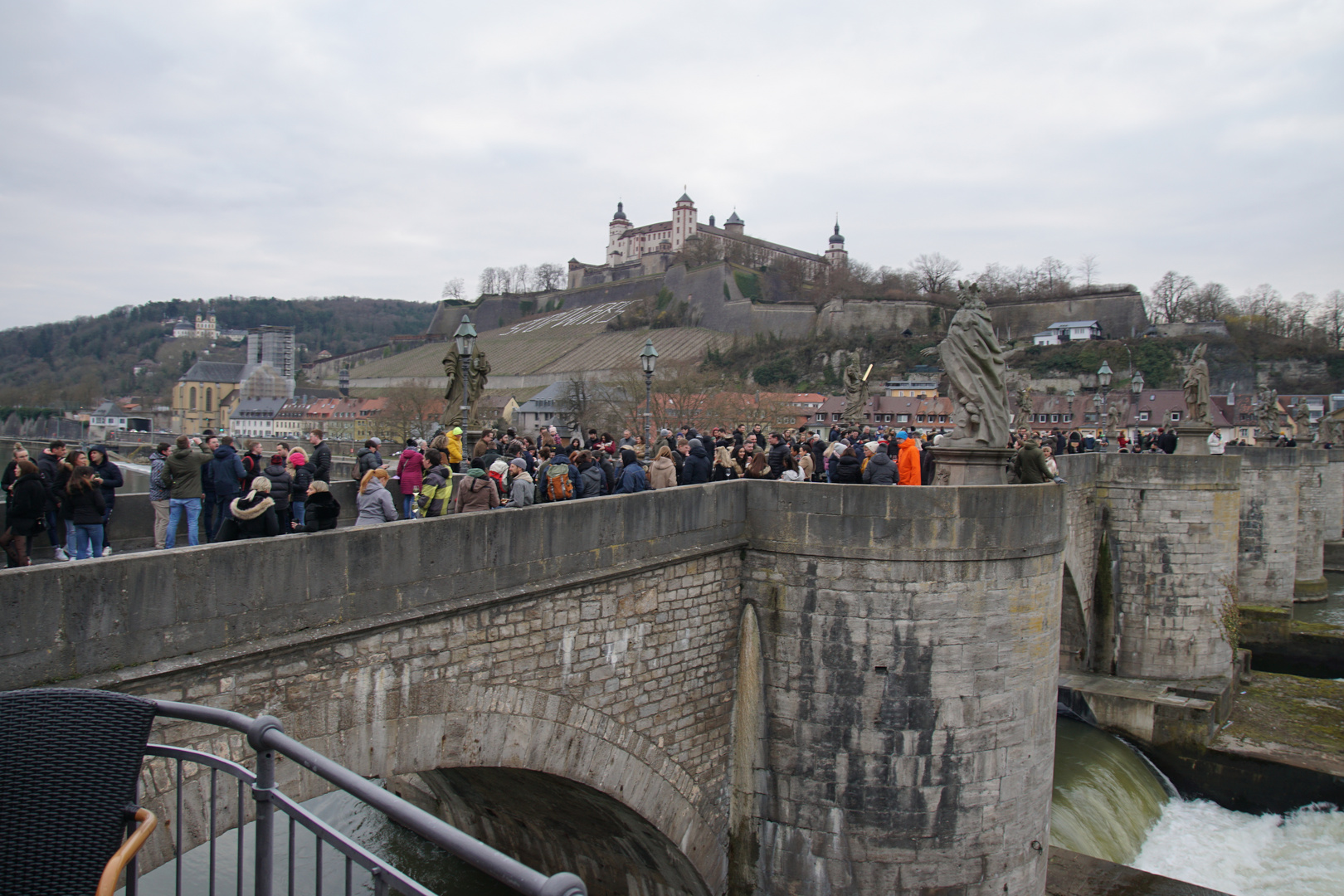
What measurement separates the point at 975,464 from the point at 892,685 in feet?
9.72

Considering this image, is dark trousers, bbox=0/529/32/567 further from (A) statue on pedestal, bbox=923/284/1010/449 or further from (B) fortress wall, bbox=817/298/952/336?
(B) fortress wall, bbox=817/298/952/336

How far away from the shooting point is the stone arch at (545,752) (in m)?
6.04

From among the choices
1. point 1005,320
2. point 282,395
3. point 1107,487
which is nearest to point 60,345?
point 282,395

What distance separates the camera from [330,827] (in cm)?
255

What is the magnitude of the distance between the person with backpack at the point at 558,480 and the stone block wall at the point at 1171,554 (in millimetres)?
14491

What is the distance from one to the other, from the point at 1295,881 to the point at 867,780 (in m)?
11.7

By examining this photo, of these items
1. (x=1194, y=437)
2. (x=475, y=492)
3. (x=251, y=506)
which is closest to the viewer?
(x=251, y=506)

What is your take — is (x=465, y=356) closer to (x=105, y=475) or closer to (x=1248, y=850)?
(x=105, y=475)

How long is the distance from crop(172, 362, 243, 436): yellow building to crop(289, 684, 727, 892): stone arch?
116389 mm

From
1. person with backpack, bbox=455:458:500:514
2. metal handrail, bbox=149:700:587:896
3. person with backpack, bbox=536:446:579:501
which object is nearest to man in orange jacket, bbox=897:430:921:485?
person with backpack, bbox=536:446:579:501

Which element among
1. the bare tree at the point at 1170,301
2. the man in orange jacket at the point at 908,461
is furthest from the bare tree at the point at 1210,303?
the man in orange jacket at the point at 908,461

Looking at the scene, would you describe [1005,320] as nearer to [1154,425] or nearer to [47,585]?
[1154,425]

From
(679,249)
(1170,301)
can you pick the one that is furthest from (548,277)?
(1170,301)

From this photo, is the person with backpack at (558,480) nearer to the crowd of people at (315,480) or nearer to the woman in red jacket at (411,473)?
the crowd of people at (315,480)
